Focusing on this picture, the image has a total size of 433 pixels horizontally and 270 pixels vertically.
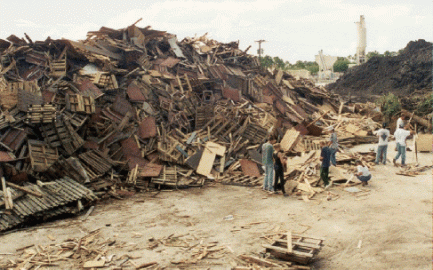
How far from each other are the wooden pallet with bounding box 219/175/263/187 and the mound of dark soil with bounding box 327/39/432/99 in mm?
29960

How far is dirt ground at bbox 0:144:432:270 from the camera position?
7414 millimetres

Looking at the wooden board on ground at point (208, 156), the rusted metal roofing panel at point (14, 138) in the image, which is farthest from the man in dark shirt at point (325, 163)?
the rusted metal roofing panel at point (14, 138)

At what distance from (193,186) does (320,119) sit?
12.0 m

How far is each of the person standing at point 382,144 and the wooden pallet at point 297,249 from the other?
8410 millimetres

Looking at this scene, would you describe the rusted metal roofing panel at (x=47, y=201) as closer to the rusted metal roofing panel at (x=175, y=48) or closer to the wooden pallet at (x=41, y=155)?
the wooden pallet at (x=41, y=155)

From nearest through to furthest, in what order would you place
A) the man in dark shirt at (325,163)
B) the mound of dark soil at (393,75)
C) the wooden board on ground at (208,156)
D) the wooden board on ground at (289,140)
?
1. the man in dark shirt at (325,163)
2. the wooden board on ground at (208,156)
3. the wooden board on ground at (289,140)
4. the mound of dark soil at (393,75)

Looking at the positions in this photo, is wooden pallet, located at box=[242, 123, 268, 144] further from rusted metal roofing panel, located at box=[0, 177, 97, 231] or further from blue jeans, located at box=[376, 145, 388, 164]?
rusted metal roofing panel, located at box=[0, 177, 97, 231]

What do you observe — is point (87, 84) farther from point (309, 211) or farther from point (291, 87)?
point (291, 87)

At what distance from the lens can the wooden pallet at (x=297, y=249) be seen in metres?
6.98

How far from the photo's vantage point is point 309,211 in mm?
10203

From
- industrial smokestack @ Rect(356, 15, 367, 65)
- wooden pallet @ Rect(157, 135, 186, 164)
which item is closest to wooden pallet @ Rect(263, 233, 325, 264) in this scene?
wooden pallet @ Rect(157, 135, 186, 164)

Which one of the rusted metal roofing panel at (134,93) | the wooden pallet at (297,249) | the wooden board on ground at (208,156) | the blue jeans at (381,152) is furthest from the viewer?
the rusted metal roofing panel at (134,93)

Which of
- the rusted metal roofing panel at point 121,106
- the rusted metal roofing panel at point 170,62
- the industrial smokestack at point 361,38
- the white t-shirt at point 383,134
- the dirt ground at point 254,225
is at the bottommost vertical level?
the dirt ground at point 254,225

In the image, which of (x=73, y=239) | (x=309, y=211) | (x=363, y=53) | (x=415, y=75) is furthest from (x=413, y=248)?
(x=363, y=53)
